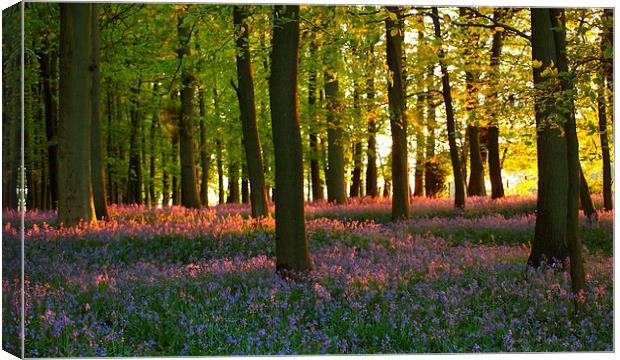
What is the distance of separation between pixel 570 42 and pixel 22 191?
719 cm

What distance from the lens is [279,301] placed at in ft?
24.8

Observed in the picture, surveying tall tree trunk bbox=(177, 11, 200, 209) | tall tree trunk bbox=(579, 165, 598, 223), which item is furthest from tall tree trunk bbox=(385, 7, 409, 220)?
tall tree trunk bbox=(177, 11, 200, 209)

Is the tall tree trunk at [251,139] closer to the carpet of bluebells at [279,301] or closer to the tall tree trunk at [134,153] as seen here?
the carpet of bluebells at [279,301]

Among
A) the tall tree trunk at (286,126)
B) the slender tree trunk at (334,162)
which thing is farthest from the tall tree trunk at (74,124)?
the slender tree trunk at (334,162)

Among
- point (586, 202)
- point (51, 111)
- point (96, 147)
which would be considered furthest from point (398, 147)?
point (51, 111)

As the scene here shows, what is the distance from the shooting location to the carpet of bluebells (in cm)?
694

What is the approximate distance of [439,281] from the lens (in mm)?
8484

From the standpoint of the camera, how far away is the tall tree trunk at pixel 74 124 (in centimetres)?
1070

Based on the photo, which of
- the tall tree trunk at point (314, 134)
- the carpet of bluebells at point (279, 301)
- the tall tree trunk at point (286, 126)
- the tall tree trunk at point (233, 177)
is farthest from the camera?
the tall tree trunk at point (233, 177)

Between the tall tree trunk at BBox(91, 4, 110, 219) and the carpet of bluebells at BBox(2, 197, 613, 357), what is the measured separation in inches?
92.9

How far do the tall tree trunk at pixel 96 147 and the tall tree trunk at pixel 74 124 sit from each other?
4.93 ft

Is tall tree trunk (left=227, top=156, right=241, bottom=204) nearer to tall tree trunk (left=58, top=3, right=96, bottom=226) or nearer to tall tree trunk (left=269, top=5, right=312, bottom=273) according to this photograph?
tall tree trunk (left=58, top=3, right=96, bottom=226)

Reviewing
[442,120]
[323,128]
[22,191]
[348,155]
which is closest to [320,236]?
[22,191]

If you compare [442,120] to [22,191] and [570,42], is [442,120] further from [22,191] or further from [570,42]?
[22,191]
